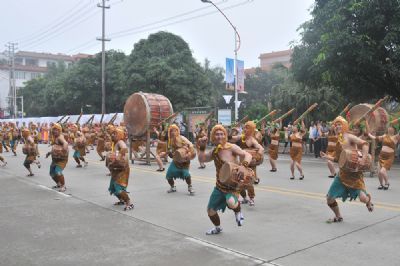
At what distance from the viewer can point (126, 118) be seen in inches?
699

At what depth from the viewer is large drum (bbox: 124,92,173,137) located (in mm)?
16766

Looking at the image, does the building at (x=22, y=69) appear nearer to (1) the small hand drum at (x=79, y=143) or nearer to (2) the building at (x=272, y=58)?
(2) the building at (x=272, y=58)

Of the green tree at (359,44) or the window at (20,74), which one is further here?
the window at (20,74)

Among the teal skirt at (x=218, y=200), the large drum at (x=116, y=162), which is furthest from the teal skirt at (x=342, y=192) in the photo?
the large drum at (x=116, y=162)

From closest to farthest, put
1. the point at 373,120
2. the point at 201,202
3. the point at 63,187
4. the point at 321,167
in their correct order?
the point at 201,202 → the point at 63,187 → the point at 373,120 → the point at 321,167

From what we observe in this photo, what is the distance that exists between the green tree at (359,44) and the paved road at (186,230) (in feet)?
22.4

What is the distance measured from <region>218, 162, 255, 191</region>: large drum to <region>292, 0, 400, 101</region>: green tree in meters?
11.5

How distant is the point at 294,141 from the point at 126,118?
24.4 ft

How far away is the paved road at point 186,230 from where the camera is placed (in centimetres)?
538

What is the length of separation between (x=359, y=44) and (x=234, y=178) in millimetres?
11870

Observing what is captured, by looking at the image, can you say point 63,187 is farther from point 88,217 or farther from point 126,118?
point 126,118

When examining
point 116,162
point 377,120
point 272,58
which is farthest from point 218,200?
point 272,58

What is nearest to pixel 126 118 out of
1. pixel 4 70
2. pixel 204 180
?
pixel 204 180

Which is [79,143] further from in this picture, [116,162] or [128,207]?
[128,207]
